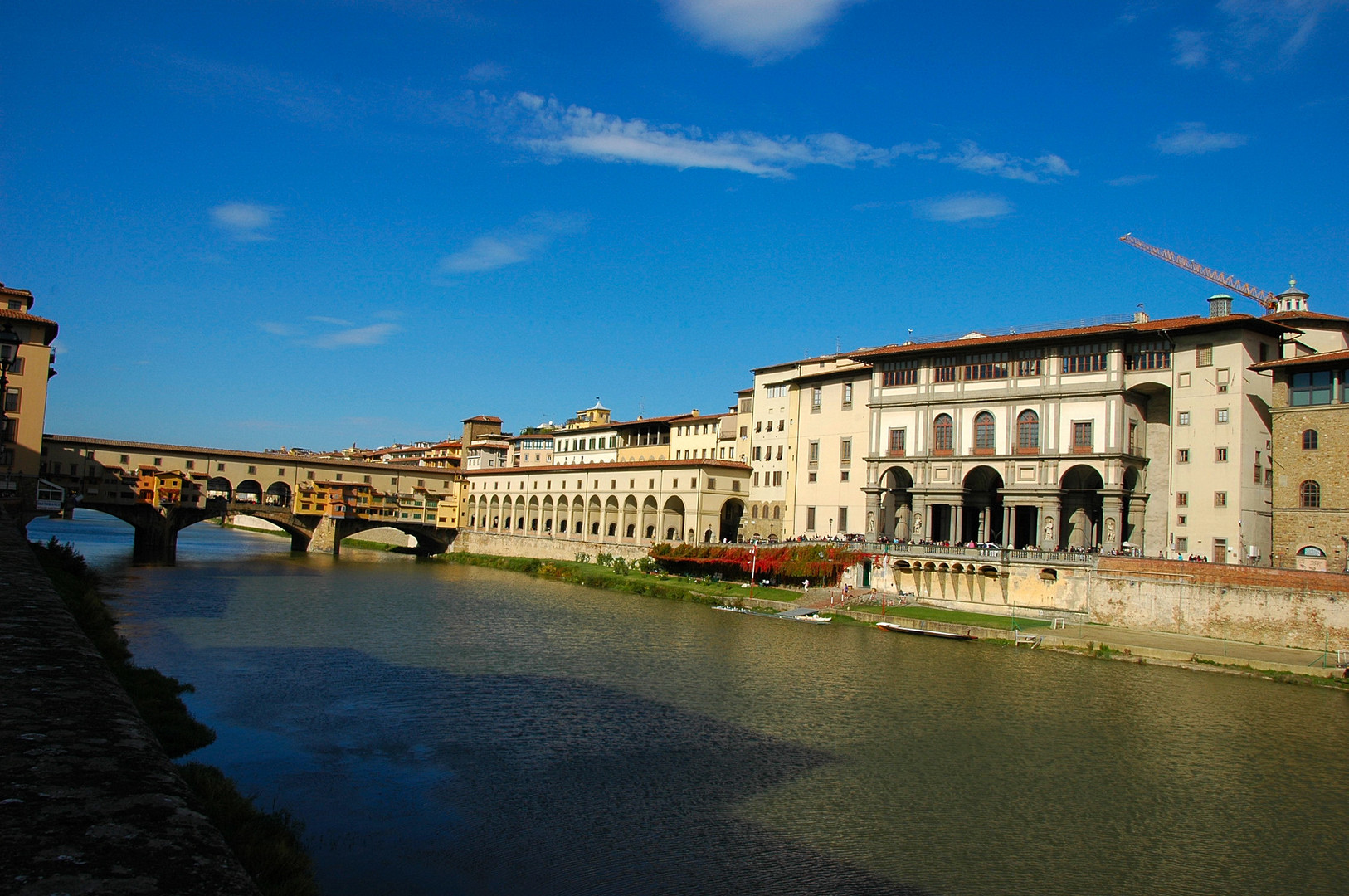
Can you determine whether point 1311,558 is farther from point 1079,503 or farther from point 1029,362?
point 1029,362

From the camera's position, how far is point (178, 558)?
6981 centimetres

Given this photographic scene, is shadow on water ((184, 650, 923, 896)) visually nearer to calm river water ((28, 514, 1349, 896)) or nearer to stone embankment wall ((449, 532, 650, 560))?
calm river water ((28, 514, 1349, 896))

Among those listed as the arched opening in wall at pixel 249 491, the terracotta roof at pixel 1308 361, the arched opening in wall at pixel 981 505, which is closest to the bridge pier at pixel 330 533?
the arched opening in wall at pixel 249 491

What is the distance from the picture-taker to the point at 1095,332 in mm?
49094

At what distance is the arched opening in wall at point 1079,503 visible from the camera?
5053 centimetres

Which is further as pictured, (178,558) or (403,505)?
(403,505)

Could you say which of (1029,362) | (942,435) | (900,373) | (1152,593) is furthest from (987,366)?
(1152,593)

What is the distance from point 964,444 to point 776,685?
29.3 meters

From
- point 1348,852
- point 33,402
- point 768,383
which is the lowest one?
point 1348,852

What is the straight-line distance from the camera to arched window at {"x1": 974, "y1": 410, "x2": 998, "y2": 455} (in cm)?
5341

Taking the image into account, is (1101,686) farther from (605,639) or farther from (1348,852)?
(605,639)

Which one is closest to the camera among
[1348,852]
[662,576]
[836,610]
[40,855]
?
[40,855]

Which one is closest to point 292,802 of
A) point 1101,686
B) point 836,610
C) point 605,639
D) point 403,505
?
point 605,639

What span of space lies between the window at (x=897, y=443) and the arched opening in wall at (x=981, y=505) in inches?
167
